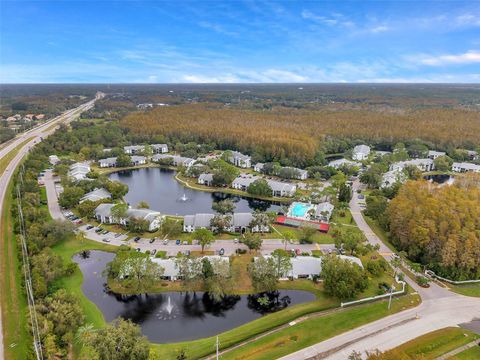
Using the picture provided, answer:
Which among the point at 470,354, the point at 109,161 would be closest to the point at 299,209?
the point at 470,354

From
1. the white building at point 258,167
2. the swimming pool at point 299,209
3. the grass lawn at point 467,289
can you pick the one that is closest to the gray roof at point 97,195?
the swimming pool at point 299,209

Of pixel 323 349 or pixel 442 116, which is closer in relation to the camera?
pixel 323 349

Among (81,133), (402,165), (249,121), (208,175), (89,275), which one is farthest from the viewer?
(249,121)

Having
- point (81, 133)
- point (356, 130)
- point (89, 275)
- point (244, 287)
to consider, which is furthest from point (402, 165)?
point (81, 133)

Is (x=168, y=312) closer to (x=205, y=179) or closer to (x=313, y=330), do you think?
(x=313, y=330)

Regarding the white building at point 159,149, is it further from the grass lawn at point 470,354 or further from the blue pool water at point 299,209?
the grass lawn at point 470,354

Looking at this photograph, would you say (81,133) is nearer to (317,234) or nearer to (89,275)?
(89,275)
